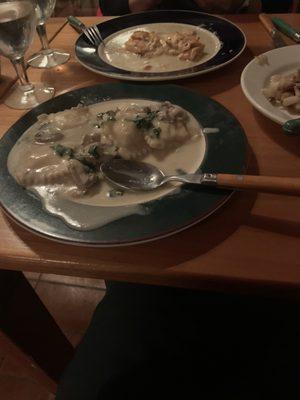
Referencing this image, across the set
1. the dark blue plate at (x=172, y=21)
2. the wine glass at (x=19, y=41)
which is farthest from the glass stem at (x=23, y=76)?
the dark blue plate at (x=172, y=21)

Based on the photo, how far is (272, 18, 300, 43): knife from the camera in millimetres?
841

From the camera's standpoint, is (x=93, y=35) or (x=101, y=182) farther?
(x=93, y=35)

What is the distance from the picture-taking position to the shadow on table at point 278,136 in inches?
23.6

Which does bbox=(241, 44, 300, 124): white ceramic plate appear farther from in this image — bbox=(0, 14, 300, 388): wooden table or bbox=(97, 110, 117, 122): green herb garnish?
bbox=(97, 110, 117, 122): green herb garnish

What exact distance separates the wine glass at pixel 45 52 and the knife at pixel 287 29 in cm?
48

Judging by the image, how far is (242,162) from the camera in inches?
21.1

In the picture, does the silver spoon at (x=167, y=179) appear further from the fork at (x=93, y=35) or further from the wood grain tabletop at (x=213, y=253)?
the fork at (x=93, y=35)

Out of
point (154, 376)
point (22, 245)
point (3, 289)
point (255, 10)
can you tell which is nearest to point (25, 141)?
point (22, 245)

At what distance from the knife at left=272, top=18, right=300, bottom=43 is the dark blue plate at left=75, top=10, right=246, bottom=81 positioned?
0.09 meters

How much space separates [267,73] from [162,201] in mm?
380

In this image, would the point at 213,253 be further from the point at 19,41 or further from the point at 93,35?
the point at 93,35

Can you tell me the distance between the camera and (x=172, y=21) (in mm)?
997

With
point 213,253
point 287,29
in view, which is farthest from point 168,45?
point 213,253

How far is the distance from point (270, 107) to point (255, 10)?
72 centimetres
